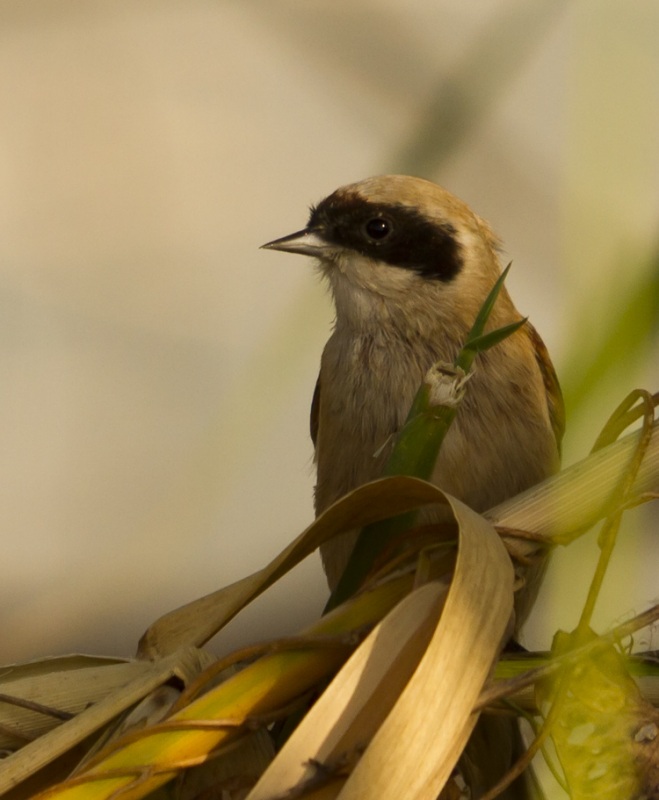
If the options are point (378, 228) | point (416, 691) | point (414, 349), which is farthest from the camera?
point (378, 228)

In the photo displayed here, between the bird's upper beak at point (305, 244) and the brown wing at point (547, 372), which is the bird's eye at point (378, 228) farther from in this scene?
the brown wing at point (547, 372)

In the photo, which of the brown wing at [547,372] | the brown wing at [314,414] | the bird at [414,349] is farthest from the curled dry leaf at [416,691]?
the brown wing at [314,414]

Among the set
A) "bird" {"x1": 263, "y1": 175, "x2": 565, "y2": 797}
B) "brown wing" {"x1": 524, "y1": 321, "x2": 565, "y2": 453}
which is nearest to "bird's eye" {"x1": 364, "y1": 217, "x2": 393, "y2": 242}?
"bird" {"x1": 263, "y1": 175, "x2": 565, "y2": 797}

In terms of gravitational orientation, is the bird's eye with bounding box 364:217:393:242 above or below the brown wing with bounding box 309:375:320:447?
above

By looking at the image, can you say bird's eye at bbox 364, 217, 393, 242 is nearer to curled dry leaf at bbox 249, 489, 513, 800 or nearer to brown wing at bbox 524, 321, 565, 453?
brown wing at bbox 524, 321, 565, 453

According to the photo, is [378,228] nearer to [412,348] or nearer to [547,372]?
[412,348]

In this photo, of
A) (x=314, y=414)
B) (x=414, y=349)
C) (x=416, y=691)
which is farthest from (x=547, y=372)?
(x=416, y=691)

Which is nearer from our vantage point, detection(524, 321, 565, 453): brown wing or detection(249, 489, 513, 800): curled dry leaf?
detection(249, 489, 513, 800): curled dry leaf
